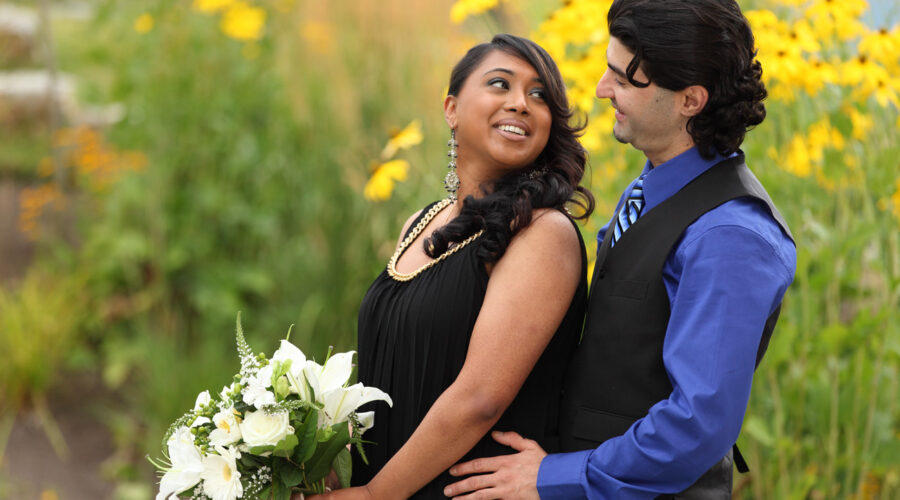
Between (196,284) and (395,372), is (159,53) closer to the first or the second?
(196,284)

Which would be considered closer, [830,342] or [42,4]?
[830,342]

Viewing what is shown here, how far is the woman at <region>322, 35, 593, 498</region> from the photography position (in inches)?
68.9

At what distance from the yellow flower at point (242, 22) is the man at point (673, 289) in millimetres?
3401

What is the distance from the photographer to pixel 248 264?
4867 mm

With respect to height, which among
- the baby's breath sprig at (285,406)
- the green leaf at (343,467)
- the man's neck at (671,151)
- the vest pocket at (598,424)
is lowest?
the vest pocket at (598,424)

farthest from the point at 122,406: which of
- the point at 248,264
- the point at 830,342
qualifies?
the point at 830,342

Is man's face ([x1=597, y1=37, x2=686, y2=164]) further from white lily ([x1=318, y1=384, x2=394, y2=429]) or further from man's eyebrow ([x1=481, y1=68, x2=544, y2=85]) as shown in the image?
white lily ([x1=318, y1=384, x2=394, y2=429])

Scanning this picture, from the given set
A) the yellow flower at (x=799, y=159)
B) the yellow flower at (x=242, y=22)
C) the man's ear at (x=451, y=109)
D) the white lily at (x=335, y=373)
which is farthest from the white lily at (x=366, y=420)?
the yellow flower at (x=242, y=22)

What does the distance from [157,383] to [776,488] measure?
285 centimetres

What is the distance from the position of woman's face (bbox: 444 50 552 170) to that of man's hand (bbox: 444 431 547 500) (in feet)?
1.99

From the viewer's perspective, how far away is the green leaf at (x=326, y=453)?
174 cm

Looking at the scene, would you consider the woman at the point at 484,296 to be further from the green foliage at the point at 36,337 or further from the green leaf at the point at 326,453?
the green foliage at the point at 36,337

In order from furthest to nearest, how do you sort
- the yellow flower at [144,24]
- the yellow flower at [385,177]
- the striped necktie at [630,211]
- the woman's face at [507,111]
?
the yellow flower at [144,24], the yellow flower at [385,177], the woman's face at [507,111], the striped necktie at [630,211]

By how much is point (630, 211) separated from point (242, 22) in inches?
137
